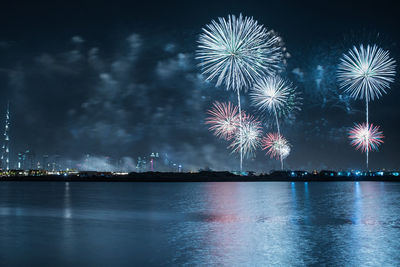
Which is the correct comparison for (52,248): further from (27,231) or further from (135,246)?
(27,231)

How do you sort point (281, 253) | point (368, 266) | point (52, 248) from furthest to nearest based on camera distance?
point (52, 248), point (281, 253), point (368, 266)

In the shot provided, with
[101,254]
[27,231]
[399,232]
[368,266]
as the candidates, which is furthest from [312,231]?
[27,231]

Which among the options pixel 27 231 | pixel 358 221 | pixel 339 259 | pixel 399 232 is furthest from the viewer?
pixel 358 221

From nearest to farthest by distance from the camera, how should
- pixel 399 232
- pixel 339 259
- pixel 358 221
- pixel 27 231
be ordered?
pixel 339 259 < pixel 399 232 < pixel 27 231 < pixel 358 221

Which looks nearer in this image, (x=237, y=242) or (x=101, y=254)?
(x=101, y=254)

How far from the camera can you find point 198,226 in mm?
24203

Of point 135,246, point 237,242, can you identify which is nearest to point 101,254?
point 135,246

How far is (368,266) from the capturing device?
13672 millimetres

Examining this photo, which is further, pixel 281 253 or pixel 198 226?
pixel 198 226

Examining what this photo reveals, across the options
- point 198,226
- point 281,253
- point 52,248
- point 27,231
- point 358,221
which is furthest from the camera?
point 358,221

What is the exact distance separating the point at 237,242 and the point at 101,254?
6.16 m

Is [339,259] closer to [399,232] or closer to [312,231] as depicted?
[312,231]

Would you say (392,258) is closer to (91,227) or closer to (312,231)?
(312,231)

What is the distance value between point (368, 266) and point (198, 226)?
1213 cm
